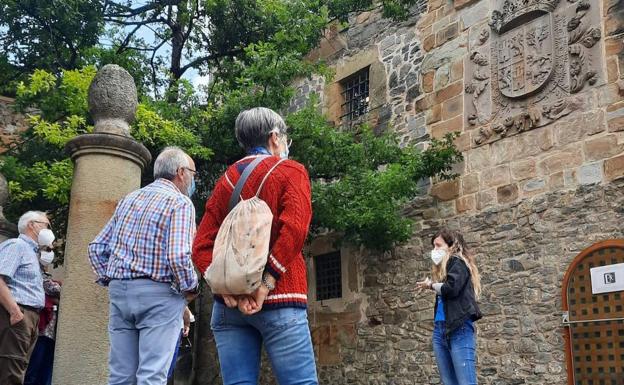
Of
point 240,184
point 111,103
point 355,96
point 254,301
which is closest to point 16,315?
point 111,103

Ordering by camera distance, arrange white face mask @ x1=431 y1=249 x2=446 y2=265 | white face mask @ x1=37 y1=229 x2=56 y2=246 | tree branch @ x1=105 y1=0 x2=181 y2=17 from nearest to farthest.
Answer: white face mask @ x1=37 y1=229 x2=56 y2=246 → white face mask @ x1=431 y1=249 x2=446 y2=265 → tree branch @ x1=105 y1=0 x2=181 y2=17

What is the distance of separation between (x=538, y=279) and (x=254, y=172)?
5515 mm

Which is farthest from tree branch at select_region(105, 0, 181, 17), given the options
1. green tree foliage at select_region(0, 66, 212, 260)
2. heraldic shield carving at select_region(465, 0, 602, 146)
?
heraldic shield carving at select_region(465, 0, 602, 146)

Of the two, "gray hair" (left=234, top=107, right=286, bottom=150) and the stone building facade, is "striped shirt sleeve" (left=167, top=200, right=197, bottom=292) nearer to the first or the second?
"gray hair" (left=234, top=107, right=286, bottom=150)

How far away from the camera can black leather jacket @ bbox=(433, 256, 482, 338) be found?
506 cm

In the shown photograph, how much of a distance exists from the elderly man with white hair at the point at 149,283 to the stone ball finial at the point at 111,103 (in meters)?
1.98

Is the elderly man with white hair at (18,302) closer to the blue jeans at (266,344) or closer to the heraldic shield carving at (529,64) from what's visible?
the blue jeans at (266,344)

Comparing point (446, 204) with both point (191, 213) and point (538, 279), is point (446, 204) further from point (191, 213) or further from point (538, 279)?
point (191, 213)

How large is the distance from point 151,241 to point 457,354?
2713mm

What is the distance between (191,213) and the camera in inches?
135

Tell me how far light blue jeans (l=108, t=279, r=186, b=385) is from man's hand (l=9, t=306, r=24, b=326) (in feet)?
5.46

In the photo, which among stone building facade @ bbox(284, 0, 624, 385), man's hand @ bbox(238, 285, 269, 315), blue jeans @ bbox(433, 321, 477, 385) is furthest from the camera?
stone building facade @ bbox(284, 0, 624, 385)

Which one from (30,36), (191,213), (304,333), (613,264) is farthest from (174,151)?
(30,36)

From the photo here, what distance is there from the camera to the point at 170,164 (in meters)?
3.61
